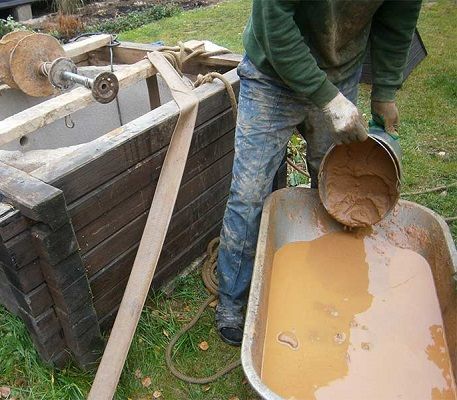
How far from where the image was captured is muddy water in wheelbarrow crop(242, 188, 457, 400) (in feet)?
6.89

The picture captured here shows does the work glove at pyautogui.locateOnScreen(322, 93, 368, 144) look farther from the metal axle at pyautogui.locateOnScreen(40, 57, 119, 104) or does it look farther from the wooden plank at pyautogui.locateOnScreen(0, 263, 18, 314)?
the wooden plank at pyautogui.locateOnScreen(0, 263, 18, 314)

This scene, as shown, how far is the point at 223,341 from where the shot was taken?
2.80 m

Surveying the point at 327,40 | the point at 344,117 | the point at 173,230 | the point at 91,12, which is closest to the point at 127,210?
the point at 173,230

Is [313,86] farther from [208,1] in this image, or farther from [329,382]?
[208,1]

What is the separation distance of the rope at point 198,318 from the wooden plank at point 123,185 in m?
0.51

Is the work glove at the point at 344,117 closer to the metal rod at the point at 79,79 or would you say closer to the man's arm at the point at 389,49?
the man's arm at the point at 389,49

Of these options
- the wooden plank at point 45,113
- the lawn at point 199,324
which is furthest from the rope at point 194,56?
the lawn at point 199,324

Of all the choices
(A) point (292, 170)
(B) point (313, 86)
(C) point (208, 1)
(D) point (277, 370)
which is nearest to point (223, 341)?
(D) point (277, 370)

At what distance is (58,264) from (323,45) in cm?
148

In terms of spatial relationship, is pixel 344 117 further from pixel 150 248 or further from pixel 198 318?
pixel 198 318

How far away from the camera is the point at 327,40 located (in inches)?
89.3

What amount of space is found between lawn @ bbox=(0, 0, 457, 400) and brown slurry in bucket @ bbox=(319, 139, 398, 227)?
94 centimetres

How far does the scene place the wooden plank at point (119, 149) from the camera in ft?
7.12

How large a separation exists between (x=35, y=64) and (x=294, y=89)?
1553mm
